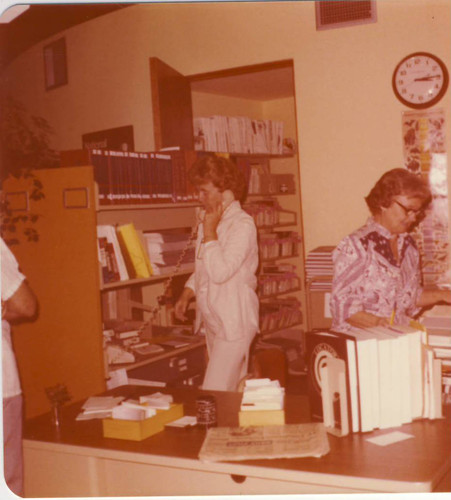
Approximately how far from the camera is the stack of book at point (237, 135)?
5.36 meters

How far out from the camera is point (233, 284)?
3199 mm

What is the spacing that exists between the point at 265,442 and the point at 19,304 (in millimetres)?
962

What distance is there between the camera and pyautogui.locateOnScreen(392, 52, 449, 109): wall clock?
12.7ft

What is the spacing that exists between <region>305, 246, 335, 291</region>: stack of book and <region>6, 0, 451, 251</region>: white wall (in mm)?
255

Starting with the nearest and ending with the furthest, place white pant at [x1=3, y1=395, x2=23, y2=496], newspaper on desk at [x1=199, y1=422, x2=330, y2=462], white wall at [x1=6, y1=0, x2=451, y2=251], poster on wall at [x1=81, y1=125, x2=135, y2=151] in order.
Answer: newspaper on desk at [x1=199, y1=422, x2=330, y2=462] → white pant at [x1=3, y1=395, x2=23, y2=496] → white wall at [x1=6, y1=0, x2=451, y2=251] → poster on wall at [x1=81, y1=125, x2=135, y2=151]

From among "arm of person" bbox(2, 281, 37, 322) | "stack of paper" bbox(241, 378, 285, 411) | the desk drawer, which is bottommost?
the desk drawer

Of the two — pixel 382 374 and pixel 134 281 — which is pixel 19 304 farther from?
pixel 134 281

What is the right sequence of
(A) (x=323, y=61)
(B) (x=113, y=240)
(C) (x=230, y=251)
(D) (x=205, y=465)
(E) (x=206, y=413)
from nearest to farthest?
1. (D) (x=205, y=465)
2. (E) (x=206, y=413)
3. (C) (x=230, y=251)
4. (B) (x=113, y=240)
5. (A) (x=323, y=61)

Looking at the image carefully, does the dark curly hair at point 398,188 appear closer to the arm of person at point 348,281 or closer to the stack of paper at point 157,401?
the arm of person at point 348,281

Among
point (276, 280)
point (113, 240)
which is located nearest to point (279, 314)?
point (276, 280)

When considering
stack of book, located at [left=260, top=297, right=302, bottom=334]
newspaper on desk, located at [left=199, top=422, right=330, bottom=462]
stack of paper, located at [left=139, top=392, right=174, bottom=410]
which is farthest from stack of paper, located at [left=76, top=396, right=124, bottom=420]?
stack of book, located at [left=260, top=297, right=302, bottom=334]

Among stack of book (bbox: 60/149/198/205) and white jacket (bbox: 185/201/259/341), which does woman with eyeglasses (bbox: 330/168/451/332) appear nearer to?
white jacket (bbox: 185/201/259/341)

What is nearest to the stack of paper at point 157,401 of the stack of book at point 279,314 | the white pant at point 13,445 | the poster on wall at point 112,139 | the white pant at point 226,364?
the white pant at point 13,445

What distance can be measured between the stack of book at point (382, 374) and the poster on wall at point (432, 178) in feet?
6.56
